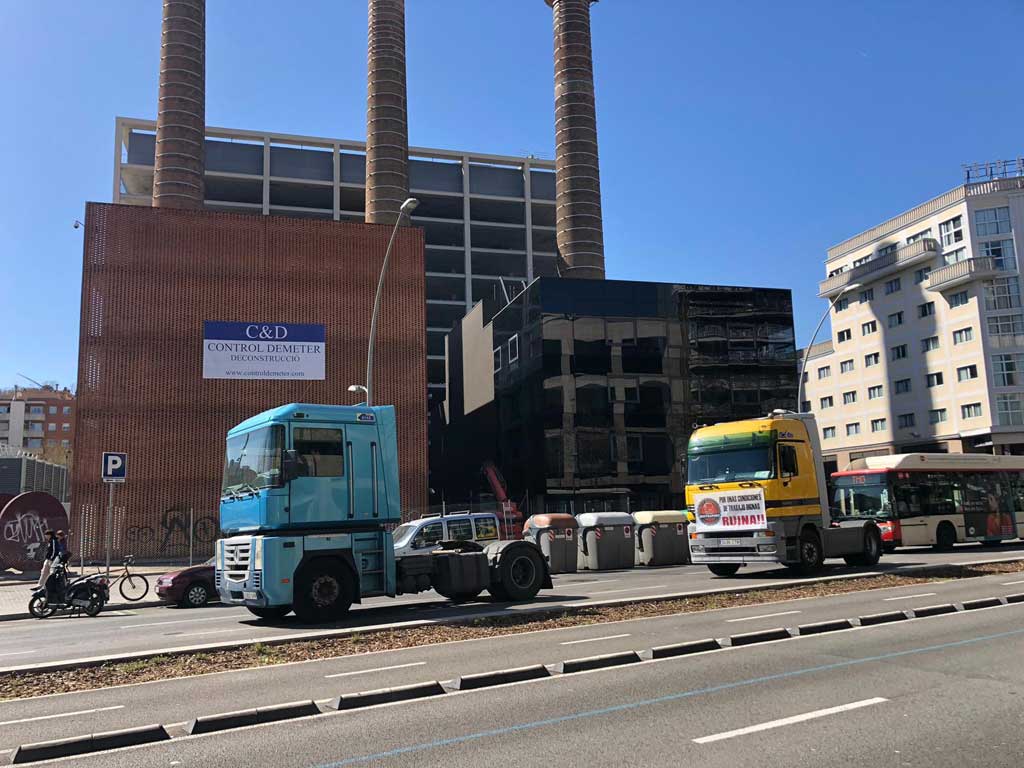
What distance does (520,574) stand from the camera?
15.2 metres

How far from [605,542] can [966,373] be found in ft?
156

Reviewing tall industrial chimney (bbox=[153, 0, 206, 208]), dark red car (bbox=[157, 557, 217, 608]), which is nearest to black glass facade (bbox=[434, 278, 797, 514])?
tall industrial chimney (bbox=[153, 0, 206, 208])

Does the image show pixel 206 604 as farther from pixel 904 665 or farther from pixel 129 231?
pixel 129 231

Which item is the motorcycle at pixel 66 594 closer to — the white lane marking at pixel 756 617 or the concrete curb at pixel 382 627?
the concrete curb at pixel 382 627

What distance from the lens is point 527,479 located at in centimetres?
4497

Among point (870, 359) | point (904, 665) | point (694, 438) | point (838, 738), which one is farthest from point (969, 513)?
point (870, 359)

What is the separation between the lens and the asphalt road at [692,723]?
543cm

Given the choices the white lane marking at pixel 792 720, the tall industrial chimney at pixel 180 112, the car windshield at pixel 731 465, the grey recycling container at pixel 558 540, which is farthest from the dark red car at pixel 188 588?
the tall industrial chimney at pixel 180 112

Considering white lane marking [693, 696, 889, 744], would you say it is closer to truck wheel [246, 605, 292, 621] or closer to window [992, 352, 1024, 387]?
truck wheel [246, 605, 292, 621]

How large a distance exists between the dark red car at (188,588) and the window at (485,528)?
5.93 metres

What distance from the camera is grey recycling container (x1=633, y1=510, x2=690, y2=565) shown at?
2498 centimetres

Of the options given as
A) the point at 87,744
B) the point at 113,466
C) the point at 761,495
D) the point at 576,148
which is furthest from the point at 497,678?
the point at 576,148

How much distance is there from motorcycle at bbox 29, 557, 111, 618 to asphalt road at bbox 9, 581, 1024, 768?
11.1 m

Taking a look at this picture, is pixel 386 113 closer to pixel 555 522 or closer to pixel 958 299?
pixel 555 522
